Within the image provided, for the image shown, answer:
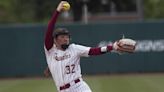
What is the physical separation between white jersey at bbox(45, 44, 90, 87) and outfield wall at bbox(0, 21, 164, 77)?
14.8 m

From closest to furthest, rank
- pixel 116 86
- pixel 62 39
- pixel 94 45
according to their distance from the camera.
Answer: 1. pixel 62 39
2. pixel 116 86
3. pixel 94 45

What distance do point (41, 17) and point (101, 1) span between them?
541 inches

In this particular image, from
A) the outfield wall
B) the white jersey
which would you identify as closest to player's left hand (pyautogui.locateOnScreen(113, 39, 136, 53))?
the white jersey

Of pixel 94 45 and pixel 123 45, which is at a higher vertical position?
pixel 123 45

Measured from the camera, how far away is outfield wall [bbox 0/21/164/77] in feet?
75.7

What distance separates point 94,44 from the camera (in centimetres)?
2309

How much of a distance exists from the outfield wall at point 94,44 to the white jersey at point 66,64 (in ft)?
48.4

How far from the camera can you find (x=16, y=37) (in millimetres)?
23391

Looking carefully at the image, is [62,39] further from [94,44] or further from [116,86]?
[94,44]

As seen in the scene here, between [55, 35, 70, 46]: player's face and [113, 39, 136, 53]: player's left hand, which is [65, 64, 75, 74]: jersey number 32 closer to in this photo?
[55, 35, 70, 46]: player's face

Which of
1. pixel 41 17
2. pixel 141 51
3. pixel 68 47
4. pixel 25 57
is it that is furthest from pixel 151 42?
pixel 41 17

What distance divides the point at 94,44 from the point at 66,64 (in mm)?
14976

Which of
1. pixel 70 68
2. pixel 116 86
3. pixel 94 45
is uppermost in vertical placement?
pixel 70 68

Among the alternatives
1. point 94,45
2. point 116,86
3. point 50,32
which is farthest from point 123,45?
point 94,45
